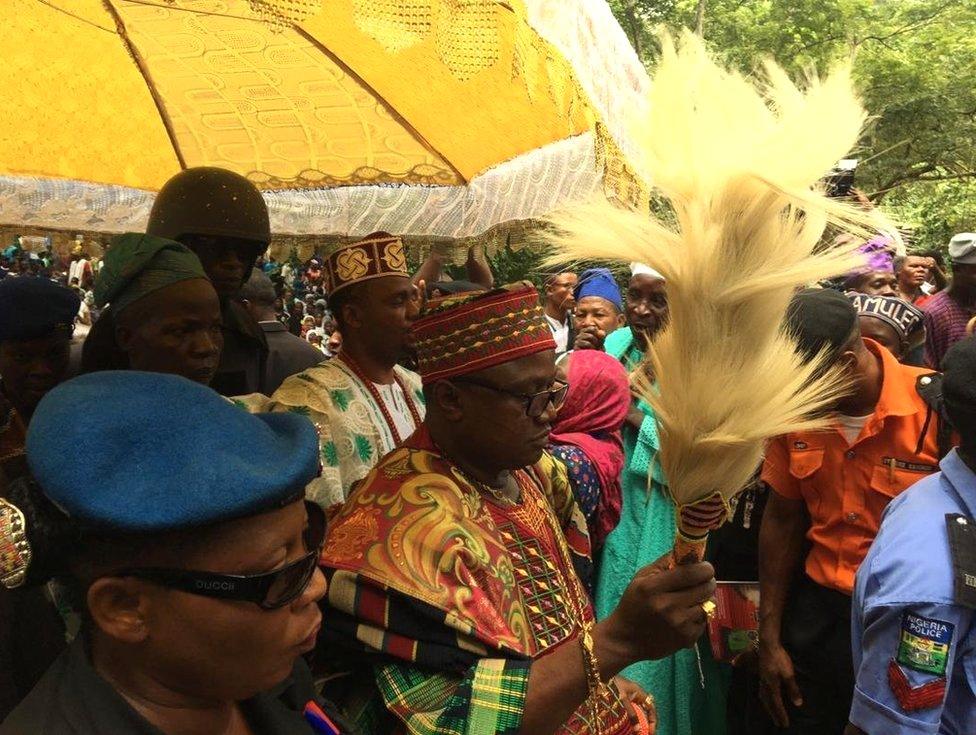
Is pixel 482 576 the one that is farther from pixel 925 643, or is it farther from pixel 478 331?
pixel 925 643

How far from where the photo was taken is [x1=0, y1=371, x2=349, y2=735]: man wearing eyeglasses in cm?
124

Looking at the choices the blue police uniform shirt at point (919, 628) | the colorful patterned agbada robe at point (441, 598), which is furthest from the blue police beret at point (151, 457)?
the blue police uniform shirt at point (919, 628)

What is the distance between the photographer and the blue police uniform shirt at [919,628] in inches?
86.1

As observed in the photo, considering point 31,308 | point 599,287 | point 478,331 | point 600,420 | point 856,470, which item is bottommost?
point 599,287

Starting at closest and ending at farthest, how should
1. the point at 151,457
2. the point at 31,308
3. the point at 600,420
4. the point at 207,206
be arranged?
the point at 151,457 < the point at 31,308 < the point at 207,206 < the point at 600,420

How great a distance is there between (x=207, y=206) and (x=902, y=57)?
641 inches

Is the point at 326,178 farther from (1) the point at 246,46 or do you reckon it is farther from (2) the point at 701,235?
(2) the point at 701,235

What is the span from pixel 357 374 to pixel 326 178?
28.9 inches

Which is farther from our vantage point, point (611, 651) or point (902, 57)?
point (902, 57)

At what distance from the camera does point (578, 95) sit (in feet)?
6.73

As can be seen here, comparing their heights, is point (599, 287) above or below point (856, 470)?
below

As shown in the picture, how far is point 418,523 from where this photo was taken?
6.53ft

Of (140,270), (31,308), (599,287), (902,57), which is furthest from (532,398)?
(902,57)

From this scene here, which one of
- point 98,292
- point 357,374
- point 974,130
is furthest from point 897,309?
point 974,130
